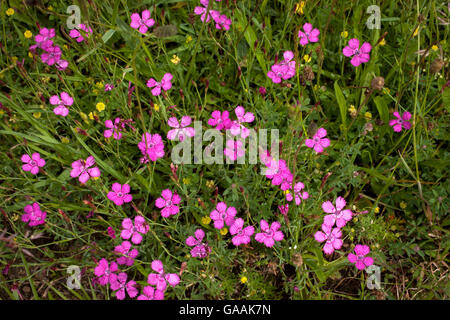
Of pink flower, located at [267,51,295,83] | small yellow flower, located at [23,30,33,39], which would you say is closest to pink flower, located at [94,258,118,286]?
pink flower, located at [267,51,295,83]

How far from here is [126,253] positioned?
177cm

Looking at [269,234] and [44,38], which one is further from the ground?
[44,38]

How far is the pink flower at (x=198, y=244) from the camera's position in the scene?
5.67 feet

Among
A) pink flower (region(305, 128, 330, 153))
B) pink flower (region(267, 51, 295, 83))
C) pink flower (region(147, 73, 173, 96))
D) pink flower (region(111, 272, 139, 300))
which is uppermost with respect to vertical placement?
pink flower (region(267, 51, 295, 83))

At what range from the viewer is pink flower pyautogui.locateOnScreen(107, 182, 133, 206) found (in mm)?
1798

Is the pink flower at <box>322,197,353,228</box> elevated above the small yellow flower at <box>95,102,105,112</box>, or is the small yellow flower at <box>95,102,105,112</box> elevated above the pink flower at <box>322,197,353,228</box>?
the small yellow flower at <box>95,102,105,112</box>

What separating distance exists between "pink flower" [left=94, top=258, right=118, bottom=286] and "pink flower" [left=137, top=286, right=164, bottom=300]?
0.52 ft

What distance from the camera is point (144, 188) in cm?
195

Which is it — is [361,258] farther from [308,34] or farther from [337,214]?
[308,34]

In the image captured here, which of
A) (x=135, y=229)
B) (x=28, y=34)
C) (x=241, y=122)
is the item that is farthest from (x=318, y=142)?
(x=28, y=34)

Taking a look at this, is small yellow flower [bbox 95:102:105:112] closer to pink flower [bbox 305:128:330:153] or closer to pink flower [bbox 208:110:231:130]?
pink flower [bbox 208:110:231:130]

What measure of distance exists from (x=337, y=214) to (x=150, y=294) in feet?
3.05

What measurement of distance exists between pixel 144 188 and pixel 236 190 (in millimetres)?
498

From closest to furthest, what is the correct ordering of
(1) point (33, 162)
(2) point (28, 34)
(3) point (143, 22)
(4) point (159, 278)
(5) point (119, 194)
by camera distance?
(4) point (159, 278)
(5) point (119, 194)
(1) point (33, 162)
(3) point (143, 22)
(2) point (28, 34)
